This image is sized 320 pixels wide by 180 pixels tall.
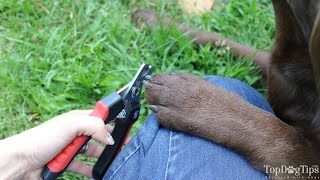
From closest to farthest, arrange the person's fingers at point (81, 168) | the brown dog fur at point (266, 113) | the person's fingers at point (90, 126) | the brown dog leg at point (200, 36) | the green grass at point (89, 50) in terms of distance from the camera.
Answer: the person's fingers at point (90, 126), the brown dog fur at point (266, 113), the person's fingers at point (81, 168), the green grass at point (89, 50), the brown dog leg at point (200, 36)

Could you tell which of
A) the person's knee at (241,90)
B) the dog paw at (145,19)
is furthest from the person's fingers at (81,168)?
the dog paw at (145,19)

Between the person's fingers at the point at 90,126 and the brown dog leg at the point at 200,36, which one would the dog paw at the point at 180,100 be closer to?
the person's fingers at the point at 90,126

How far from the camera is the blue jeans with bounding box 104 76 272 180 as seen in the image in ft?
5.80

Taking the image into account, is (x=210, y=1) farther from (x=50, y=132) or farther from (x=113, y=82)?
(x=50, y=132)

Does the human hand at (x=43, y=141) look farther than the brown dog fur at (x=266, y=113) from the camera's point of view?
No

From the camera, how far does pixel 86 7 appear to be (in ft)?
9.70

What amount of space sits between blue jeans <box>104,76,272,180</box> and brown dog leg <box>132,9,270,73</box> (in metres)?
0.93

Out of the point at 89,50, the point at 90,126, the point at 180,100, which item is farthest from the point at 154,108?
the point at 89,50

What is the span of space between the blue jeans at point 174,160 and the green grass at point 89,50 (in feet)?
2.10

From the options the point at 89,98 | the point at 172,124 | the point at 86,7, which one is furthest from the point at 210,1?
the point at 172,124

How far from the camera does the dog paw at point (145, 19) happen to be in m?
2.90

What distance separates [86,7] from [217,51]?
0.68 meters

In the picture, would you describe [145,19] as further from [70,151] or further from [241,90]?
[70,151]

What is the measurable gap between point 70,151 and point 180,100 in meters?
0.45
